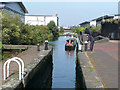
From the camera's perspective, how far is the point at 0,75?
25.9ft

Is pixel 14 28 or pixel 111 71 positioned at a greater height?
pixel 14 28

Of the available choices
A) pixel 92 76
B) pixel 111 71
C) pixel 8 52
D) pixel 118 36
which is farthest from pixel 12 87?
pixel 118 36

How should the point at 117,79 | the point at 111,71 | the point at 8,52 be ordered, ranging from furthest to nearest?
the point at 8,52 < the point at 111,71 < the point at 117,79

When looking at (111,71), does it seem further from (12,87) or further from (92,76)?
(12,87)

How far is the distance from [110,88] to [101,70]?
272cm

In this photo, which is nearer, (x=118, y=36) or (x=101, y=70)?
(x=101, y=70)

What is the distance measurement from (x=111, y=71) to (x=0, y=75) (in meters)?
5.31

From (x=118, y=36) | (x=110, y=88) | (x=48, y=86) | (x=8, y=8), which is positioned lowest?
(x=48, y=86)

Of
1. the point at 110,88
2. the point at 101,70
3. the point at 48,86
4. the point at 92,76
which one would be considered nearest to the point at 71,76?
the point at 48,86

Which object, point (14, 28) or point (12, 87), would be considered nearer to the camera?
point (12, 87)

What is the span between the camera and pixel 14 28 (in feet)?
58.6

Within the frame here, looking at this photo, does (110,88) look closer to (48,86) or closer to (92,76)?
(92,76)

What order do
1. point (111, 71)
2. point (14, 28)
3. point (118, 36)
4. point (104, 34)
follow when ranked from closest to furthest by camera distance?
1. point (111, 71)
2. point (14, 28)
3. point (118, 36)
4. point (104, 34)

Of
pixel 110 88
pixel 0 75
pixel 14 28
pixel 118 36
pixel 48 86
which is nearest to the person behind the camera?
pixel 110 88
